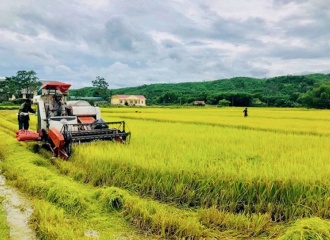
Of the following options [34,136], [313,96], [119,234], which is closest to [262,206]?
[119,234]

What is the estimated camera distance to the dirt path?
464 centimetres

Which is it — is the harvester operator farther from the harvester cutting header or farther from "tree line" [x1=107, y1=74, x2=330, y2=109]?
"tree line" [x1=107, y1=74, x2=330, y2=109]

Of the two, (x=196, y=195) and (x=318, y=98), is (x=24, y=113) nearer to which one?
(x=196, y=195)

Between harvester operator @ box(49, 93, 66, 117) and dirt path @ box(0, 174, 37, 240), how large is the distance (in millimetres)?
4194

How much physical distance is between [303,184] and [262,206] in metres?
0.69

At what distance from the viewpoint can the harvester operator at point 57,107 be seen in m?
11.0

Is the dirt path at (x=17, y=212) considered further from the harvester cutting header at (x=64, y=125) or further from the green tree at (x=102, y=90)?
the green tree at (x=102, y=90)

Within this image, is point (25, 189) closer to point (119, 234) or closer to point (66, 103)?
point (119, 234)

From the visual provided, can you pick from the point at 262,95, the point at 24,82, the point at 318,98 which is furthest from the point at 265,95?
the point at 24,82

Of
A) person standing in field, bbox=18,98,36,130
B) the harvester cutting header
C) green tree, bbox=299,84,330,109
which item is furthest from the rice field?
green tree, bbox=299,84,330,109

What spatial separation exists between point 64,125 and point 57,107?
2576 mm

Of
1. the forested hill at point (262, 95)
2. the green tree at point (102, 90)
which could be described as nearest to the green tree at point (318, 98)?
the forested hill at point (262, 95)

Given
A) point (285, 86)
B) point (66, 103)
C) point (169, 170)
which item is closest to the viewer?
point (169, 170)

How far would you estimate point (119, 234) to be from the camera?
4.61m
